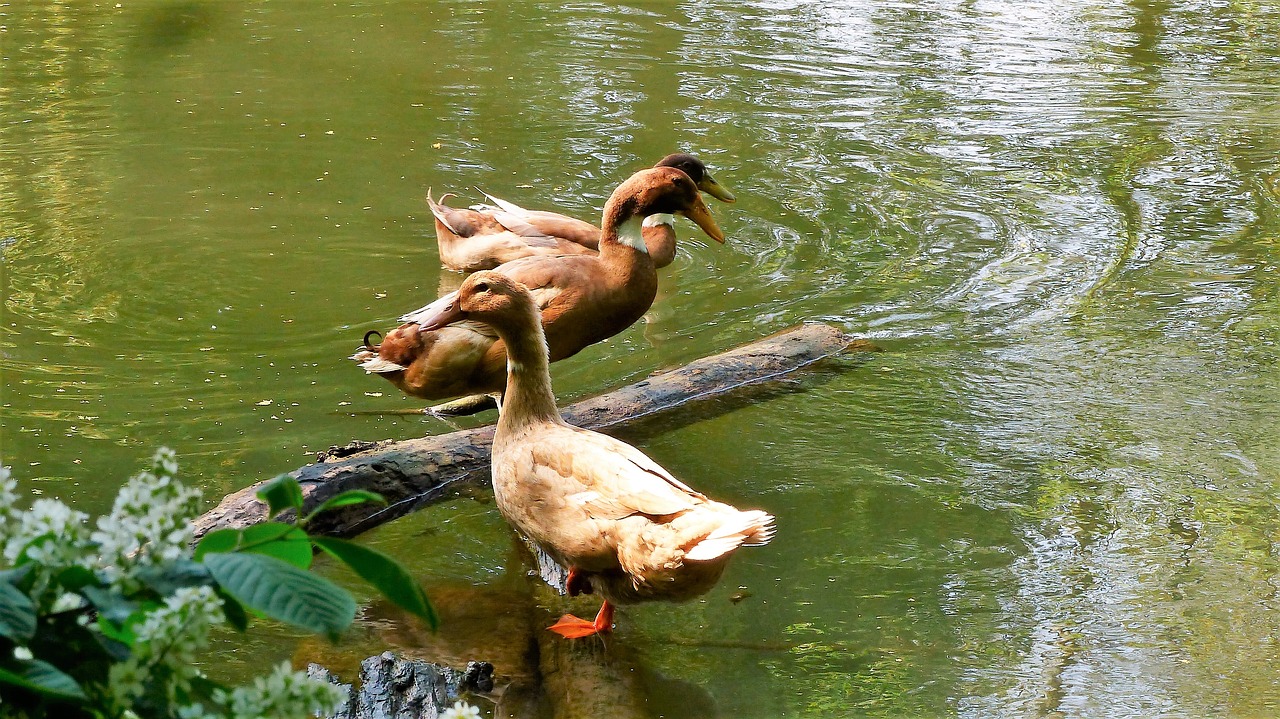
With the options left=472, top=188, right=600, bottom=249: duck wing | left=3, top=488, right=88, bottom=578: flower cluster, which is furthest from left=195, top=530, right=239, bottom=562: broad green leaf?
left=472, top=188, right=600, bottom=249: duck wing

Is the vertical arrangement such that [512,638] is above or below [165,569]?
below

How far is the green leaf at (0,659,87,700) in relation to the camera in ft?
3.57

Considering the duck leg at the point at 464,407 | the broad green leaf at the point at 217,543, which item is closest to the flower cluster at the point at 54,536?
the broad green leaf at the point at 217,543

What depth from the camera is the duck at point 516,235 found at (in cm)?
689

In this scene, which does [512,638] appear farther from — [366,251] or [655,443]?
[366,251]

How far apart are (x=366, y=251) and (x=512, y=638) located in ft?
14.0

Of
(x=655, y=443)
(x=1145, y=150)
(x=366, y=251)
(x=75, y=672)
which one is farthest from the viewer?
(x=1145, y=150)

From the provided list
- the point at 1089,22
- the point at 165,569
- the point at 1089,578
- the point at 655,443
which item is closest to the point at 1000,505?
the point at 1089,578

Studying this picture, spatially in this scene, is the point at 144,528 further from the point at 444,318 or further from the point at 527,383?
the point at 444,318

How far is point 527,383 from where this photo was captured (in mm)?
4402

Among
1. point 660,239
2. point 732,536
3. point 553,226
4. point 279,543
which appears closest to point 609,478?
point 732,536

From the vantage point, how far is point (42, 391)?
5.70 m

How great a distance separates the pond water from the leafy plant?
2.46 m

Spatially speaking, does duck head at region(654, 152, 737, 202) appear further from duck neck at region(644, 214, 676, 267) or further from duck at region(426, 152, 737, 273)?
duck neck at region(644, 214, 676, 267)
